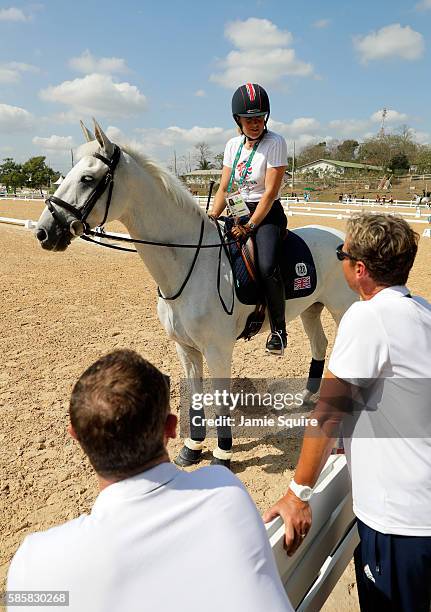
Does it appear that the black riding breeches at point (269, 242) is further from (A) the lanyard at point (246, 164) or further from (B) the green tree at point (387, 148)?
(B) the green tree at point (387, 148)

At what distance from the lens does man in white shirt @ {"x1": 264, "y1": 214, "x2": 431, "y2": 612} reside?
4.42ft

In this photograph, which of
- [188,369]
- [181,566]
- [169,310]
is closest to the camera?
[181,566]

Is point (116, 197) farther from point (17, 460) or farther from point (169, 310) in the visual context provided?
point (17, 460)

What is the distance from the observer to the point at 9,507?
2951 millimetres

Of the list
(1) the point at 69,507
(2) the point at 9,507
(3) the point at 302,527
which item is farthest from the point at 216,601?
(2) the point at 9,507

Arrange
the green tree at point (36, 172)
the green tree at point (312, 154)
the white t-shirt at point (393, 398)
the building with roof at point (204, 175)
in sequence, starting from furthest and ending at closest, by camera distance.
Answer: the green tree at point (312, 154), the green tree at point (36, 172), the building with roof at point (204, 175), the white t-shirt at point (393, 398)

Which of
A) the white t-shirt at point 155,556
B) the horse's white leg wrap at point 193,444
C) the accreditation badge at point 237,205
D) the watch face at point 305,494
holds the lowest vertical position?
the horse's white leg wrap at point 193,444

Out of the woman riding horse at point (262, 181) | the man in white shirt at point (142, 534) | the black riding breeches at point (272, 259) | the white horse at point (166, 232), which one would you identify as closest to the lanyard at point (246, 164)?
the woman riding horse at point (262, 181)

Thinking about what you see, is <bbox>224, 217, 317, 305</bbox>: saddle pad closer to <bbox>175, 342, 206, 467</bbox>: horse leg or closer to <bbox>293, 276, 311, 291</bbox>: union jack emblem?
<bbox>293, 276, 311, 291</bbox>: union jack emblem

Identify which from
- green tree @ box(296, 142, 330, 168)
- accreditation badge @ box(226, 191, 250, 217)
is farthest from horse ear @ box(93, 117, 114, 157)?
green tree @ box(296, 142, 330, 168)

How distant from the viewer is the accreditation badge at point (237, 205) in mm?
3463

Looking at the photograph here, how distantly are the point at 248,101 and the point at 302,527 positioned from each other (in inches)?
119

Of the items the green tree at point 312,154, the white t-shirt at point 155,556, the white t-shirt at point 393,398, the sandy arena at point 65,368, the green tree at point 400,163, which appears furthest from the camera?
the green tree at point 312,154

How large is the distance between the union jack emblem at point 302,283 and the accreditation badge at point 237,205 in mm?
744
